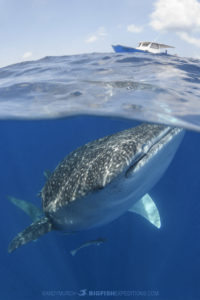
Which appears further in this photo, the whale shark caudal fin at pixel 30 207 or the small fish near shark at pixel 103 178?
the whale shark caudal fin at pixel 30 207

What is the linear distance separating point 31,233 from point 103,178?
2.64 meters

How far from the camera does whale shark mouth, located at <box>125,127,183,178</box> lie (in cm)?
471

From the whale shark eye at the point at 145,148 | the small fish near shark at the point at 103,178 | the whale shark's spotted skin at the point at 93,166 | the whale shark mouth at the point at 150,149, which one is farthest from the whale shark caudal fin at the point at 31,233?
the whale shark eye at the point at 145,148

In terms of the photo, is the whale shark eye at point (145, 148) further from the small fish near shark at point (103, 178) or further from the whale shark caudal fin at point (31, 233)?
the whale shark caudal fin at point (31, 233)

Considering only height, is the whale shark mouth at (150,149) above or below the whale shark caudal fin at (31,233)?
above

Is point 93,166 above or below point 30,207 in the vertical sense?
above

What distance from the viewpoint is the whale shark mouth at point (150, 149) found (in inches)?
185

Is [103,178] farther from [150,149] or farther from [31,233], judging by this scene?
[31,233]

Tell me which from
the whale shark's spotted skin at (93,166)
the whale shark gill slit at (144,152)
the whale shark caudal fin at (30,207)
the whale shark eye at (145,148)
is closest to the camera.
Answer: the whale shark gill slit at (144,152)

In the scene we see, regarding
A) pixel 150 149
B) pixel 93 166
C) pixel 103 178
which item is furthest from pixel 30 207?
pixel 150 149

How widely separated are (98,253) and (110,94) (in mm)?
6407

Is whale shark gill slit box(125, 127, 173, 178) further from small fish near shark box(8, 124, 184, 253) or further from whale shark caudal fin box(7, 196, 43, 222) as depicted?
whale shark caudal fin box(7, 196, 43, 222)

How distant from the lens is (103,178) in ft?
15.5

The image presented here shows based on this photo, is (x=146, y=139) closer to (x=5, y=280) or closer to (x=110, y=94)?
(x=110, y=94)
